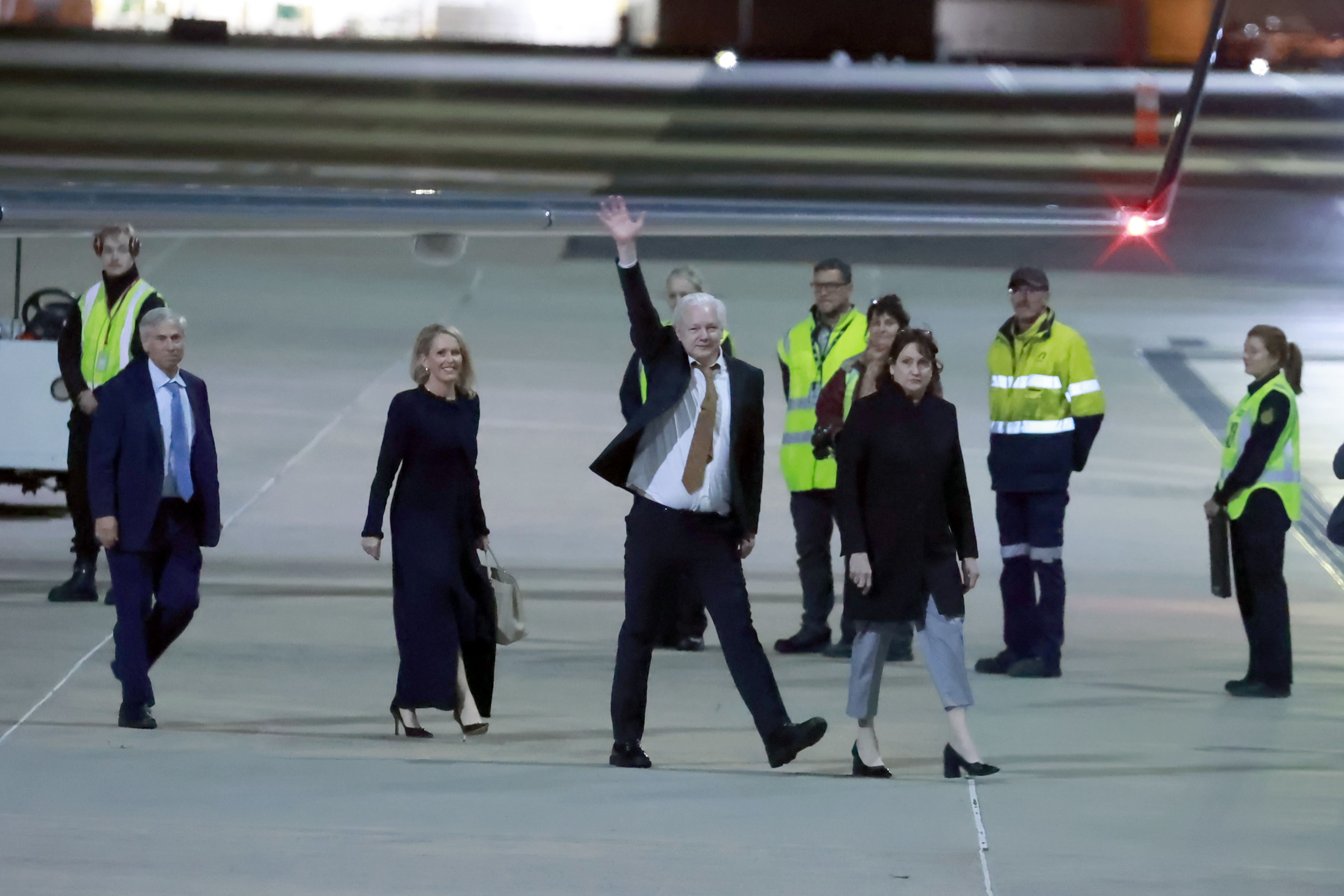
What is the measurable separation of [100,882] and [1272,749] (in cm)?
426

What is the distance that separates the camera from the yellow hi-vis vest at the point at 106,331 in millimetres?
9086

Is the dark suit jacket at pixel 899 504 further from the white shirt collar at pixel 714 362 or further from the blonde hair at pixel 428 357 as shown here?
the blonde hair at pixel 428 357

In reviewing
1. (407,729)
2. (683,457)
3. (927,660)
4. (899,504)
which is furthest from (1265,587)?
(407,729)

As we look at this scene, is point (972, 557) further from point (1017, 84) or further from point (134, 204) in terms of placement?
point (1017, 84)

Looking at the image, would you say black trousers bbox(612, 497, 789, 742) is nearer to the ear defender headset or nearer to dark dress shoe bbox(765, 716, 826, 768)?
dark dress shoe bbox(765, 716, 826, 768)

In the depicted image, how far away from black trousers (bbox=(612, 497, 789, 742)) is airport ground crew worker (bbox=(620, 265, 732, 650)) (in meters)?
0.89

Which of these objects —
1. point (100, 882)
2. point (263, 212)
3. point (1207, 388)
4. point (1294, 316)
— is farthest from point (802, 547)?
point (1294, 316)

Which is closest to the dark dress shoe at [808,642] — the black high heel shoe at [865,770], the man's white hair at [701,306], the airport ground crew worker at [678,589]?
the airport ground crew worker at [678,589]

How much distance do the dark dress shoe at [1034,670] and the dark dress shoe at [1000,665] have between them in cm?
5

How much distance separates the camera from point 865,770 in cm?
688

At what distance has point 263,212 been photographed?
8.98 meters

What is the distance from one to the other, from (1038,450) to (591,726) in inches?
91.7

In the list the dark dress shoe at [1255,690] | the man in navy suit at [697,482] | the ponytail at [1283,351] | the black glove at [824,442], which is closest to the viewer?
the man in navy suit at [697,482]

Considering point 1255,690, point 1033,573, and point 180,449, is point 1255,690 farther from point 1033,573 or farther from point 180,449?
point 180,449
